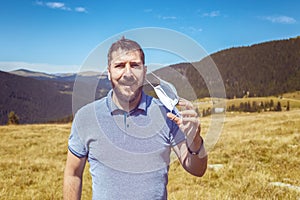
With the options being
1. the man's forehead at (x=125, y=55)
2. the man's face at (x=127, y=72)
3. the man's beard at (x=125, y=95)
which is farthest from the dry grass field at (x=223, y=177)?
the man's forehead at (x=125, y=55)

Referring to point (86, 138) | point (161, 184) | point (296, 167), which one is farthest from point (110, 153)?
point (296, 167)

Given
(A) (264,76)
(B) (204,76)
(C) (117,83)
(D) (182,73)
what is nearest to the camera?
(B) (204,76)

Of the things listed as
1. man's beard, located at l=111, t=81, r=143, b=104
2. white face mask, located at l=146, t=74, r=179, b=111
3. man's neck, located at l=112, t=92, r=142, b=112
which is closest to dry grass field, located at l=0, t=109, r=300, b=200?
man's neck, located at l=112, t=92, r=142, b=112

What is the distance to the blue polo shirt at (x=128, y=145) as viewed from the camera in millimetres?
2586

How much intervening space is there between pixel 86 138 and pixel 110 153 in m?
0.24

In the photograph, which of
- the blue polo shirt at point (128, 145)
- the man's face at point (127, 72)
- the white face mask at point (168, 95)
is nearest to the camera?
the white face mask at point (168, 95)

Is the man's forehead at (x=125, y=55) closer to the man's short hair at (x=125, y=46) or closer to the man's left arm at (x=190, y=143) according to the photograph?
the man's short hair at (x=125, y=46)

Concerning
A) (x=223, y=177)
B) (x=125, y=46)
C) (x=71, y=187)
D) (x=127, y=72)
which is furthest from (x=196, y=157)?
(x=223, y=177)

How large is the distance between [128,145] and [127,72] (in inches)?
24.6

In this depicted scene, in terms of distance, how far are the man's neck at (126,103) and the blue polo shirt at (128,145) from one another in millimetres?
30

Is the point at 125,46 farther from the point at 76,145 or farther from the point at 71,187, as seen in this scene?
the point at 71,187

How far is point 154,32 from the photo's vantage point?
82.3 inches

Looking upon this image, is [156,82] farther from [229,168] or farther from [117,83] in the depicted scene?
[229,168]

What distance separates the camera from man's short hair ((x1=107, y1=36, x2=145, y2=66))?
7.58ft
